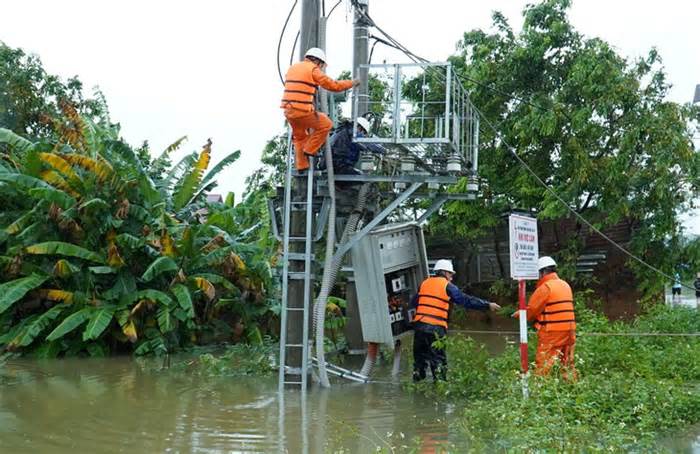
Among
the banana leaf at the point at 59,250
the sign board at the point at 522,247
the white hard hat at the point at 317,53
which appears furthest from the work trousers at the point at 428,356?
the banana leaf at the point at 59,250

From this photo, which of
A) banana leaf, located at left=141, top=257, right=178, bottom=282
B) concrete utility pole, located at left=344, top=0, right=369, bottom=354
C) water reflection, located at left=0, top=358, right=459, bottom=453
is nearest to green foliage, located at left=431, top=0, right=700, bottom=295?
concrete utility pole, located at left=344, top=0, right=369, bottom=354

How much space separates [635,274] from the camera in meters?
19.2

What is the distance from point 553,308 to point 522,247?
46.0 inches

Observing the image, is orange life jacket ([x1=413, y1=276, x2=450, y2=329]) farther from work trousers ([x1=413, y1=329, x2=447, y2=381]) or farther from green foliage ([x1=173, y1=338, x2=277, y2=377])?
green foliage ([x1=173, y1=338, x2=277, y2=377])

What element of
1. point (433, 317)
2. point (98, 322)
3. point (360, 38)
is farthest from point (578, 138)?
point (98, 322)

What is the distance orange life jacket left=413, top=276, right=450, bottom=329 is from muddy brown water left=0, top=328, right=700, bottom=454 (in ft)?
3.14

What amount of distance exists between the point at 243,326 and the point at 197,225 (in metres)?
2.15

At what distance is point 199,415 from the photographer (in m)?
9.19

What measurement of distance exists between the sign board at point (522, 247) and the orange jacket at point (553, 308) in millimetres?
691

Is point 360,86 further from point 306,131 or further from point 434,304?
point 434,304

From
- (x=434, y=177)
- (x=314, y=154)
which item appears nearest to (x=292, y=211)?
(x=314, y=154)

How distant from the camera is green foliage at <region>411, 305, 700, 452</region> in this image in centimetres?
643

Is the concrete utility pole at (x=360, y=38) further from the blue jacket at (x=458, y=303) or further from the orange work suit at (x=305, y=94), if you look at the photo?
the blue jacket at (x=458, y=303)

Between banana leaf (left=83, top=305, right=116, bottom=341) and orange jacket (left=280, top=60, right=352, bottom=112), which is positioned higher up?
orange jacket (left=280, top=60, right=352, bottom=112)
